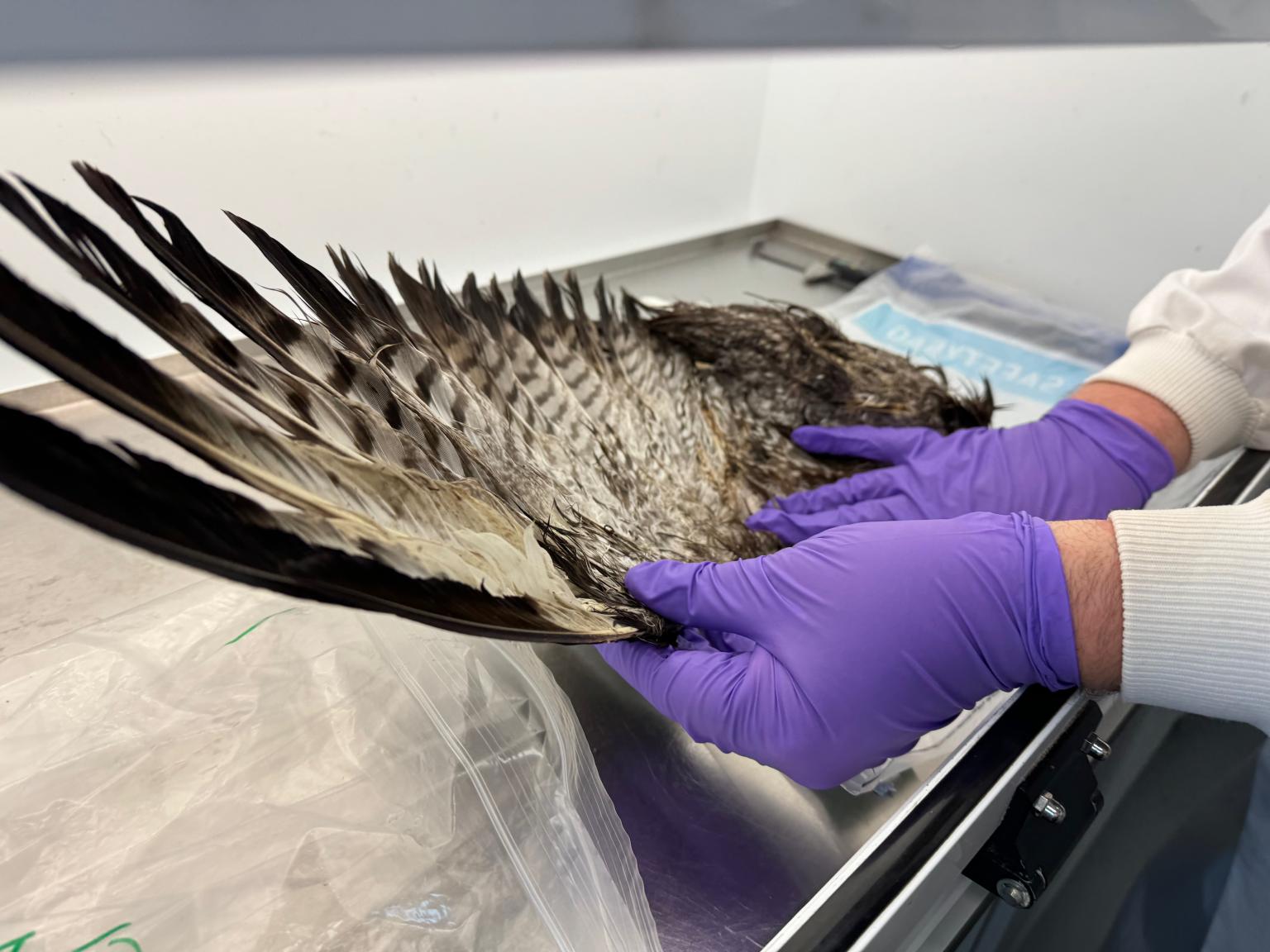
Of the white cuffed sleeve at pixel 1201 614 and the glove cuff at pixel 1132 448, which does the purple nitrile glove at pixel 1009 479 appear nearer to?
the glove cuff at pixel 1132 448

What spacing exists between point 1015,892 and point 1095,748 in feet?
0.78

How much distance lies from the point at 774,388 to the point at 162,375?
52.8 inches

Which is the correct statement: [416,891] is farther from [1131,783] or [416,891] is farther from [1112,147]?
[1112,147]

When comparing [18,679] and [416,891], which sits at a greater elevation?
[18,679]

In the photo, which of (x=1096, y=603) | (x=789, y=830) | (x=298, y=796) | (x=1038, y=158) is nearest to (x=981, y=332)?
(x=1038, y=158)

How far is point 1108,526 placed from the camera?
977 millimetres

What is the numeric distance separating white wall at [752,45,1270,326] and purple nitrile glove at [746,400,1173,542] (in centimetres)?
108

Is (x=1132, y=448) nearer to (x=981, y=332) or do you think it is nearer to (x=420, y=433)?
(x=981, y=332)

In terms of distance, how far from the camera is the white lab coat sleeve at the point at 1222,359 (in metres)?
1.42

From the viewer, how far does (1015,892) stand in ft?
2.78

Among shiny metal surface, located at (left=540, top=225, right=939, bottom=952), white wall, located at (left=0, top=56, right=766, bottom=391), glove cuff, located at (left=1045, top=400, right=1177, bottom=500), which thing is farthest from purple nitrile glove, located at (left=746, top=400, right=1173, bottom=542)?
white wall, located at (left=0, top=56, right=766, bottom=391)

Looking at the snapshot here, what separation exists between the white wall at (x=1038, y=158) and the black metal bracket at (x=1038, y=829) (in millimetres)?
1754

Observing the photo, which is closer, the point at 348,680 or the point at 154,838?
the point at 154,838

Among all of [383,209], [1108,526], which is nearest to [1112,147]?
[1108,526]
